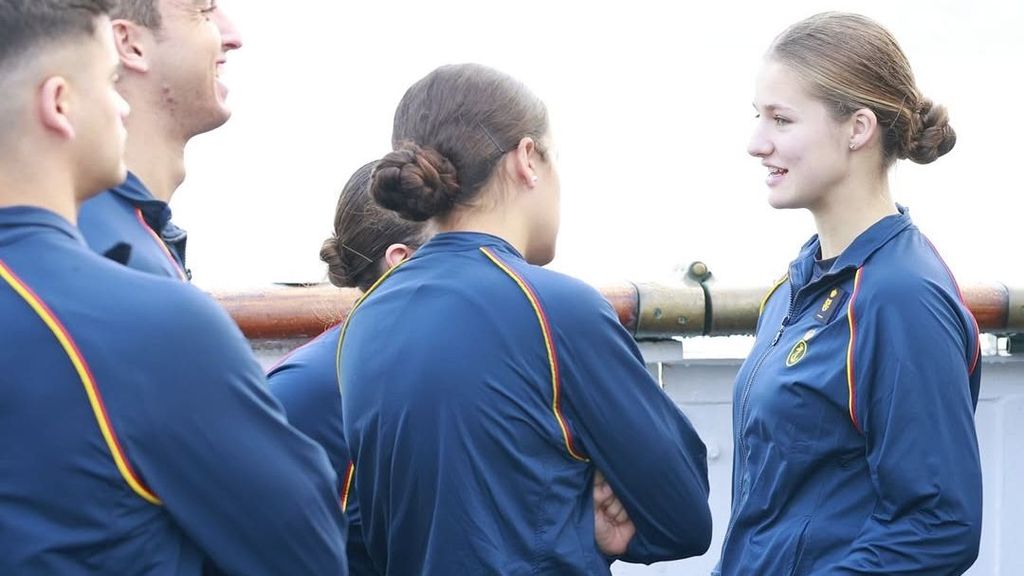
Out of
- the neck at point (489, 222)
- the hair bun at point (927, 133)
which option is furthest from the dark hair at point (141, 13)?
the hair bun at point (927, 133)

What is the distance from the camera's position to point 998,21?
20.9 feet

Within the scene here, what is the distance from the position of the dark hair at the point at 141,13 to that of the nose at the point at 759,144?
0.84 metres

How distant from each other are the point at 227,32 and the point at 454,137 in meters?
0.39

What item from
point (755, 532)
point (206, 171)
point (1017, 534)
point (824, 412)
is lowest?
point (1017, 534)

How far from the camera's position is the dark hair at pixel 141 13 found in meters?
1.89

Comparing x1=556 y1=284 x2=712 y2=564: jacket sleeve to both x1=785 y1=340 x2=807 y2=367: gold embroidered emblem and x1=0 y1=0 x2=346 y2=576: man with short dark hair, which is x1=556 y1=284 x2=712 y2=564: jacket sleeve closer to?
x1=785 y1=340 x2=807 y2=367: gold embroidered emblem

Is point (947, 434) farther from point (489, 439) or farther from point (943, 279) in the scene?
point (489, 439)

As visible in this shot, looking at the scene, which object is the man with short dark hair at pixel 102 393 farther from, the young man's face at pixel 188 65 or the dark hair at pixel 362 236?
the dark hair at pixel 362 236

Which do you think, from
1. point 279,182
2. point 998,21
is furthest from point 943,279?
point 998,21

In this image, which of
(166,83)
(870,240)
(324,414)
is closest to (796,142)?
(870,240)

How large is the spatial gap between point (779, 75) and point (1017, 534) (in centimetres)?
168

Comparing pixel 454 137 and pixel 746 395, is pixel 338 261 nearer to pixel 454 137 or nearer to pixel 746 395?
pixel 454 137

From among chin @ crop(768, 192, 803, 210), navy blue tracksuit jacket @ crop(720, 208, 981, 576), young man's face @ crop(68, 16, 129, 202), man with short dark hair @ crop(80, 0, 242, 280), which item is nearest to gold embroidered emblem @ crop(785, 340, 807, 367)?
navy blue tracksuit jacket @ crop(720, 208, 981, 576)

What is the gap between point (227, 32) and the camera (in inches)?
80.9
